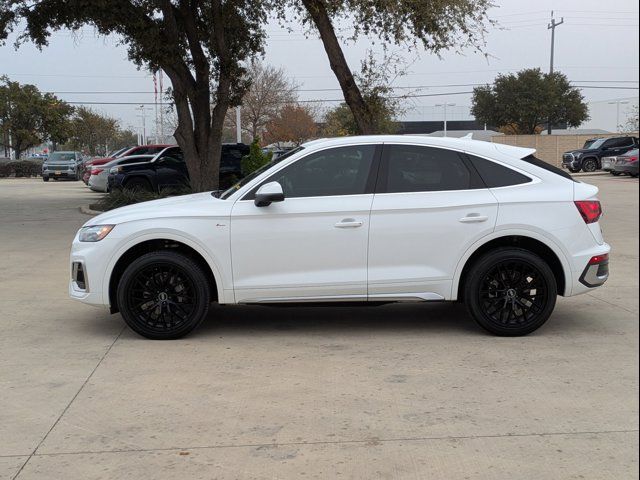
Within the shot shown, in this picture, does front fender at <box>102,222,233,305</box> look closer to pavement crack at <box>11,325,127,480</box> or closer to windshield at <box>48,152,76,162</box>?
pavement crack at <box>11,325,127,480</box>

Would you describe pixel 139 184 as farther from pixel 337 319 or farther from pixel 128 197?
pixel 337 319

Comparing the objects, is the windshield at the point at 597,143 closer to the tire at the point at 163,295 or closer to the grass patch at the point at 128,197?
the grass patch at the point at 128,197

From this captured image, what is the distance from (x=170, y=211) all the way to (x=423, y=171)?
2.33 m

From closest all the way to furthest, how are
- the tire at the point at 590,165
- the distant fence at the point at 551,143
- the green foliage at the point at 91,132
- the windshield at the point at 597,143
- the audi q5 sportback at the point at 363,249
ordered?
the audi q5 sportback at the point at 363,249 → the tire at the point at 590,165 → the windshield at the point at 597,143 → the distant fence at the point at 551,143 → the green foliage at the point at 91,132

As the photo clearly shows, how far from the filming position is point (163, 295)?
607cm

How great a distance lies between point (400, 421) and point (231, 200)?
268cm

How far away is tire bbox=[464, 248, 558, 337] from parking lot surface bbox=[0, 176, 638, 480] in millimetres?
188

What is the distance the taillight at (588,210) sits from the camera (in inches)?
236

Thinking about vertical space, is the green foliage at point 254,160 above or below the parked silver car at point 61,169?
above

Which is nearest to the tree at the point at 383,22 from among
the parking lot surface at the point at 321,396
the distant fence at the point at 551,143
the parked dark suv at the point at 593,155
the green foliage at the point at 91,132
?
the parking lot surface at the point at 321,396

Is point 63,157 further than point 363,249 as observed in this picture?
Yes

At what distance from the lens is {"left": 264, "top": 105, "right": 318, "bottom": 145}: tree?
53.0 meters

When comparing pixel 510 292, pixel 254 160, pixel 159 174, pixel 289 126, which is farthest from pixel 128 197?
pixel 289 126

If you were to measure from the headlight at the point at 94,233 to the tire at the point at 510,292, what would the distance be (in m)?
3.27
